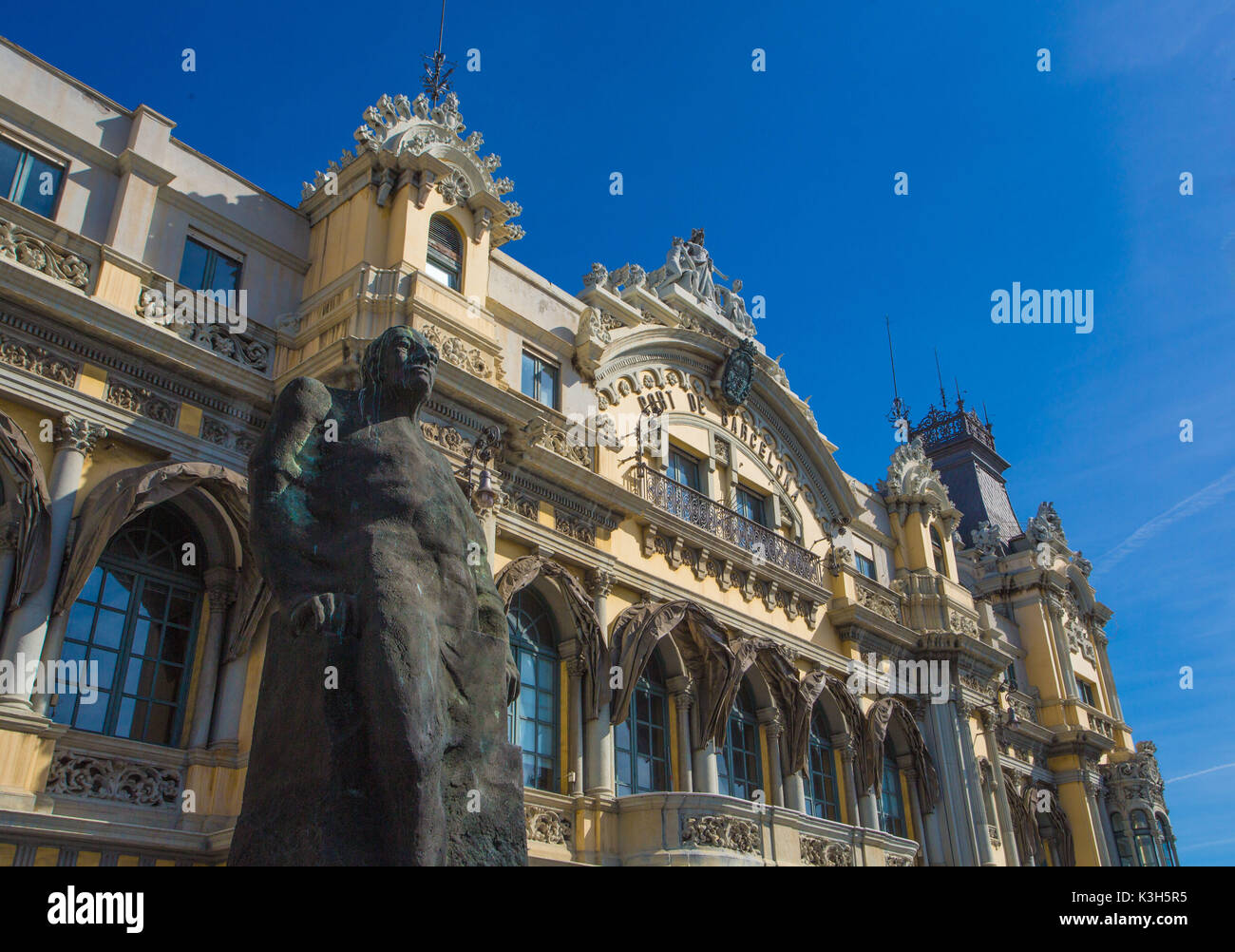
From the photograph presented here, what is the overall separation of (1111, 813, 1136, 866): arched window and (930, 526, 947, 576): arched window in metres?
9.51

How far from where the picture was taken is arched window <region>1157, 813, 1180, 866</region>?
29.0 meters

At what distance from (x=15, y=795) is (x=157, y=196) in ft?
24.1

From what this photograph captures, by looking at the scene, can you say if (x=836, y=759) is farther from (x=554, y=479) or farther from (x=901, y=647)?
(x=554, y=479)

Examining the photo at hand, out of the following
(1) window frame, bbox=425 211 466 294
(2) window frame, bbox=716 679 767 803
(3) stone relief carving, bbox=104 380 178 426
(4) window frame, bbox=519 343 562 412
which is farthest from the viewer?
(2) window frame, bbox=716 679 767 803

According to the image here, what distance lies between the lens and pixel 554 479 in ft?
49.9

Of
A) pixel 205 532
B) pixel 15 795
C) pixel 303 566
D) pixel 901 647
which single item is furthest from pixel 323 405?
pixel 901 647

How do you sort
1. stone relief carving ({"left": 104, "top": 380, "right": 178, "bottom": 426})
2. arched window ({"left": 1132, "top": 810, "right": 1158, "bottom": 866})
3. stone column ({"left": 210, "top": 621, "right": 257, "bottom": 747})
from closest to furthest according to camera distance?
1. stone column ({"left": 210, "top": 621, "right": 257, "bottom": 747})
2. stone relief carving ({"left": 104, "top": 380, "right": 178, "bottom": 426})
3. arched window ({"left": 1132, "top": 810, "right": 1158, "bottom": 866})

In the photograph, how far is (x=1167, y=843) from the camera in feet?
96.6

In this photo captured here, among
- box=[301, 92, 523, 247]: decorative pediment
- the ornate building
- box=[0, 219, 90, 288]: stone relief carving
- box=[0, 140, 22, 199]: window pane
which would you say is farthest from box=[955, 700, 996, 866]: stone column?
box=[0, 140, 22, 199]: window pane

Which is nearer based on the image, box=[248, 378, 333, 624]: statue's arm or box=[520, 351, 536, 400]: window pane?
box=[248, 378, 333, 624]: statue's arm

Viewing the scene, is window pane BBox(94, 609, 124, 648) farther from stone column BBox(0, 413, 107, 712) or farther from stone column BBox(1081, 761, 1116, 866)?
stone column BBox(1081, 761, 1116, 866)

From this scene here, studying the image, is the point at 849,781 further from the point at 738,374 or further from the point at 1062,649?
the point at 1062,649

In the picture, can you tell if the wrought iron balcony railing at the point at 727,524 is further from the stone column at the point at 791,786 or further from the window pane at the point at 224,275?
the window pane at the point at 224,275
